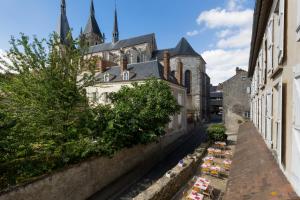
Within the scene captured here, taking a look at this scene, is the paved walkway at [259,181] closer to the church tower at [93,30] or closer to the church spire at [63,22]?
the church spire at [63,22]

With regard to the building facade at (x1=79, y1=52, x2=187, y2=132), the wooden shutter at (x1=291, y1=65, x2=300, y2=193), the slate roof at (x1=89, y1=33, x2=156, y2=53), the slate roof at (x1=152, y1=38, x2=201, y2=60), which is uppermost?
the slate roof at (x1=89, y1=33, x2=156, y2=53)

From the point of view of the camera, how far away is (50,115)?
9.34 m

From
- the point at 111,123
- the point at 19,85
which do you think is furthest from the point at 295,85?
the point at 19,85

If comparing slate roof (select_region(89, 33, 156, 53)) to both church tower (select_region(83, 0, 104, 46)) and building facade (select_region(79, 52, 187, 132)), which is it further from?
building facade (select_region(79, 52, 187, 132))

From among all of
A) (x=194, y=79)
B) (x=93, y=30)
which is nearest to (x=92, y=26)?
(x=93, y=30)

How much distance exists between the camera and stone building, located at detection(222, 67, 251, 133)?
25766 mm

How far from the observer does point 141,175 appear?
44.0 ft

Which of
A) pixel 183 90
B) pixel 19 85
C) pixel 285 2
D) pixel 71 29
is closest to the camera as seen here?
pixel 285 2

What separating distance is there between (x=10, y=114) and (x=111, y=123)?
15.8ft

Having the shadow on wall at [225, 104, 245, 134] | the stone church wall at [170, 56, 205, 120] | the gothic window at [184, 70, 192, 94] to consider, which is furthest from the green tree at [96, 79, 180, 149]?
the gothic window at [184, 70, 192, 94]

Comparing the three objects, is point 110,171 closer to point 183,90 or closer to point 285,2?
point 285,2

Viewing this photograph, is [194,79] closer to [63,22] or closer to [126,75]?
[126,75]

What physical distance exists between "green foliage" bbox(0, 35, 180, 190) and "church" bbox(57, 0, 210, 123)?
1215 centimetres

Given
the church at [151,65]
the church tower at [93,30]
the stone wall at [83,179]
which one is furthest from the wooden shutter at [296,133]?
the church tower at [93,30]
